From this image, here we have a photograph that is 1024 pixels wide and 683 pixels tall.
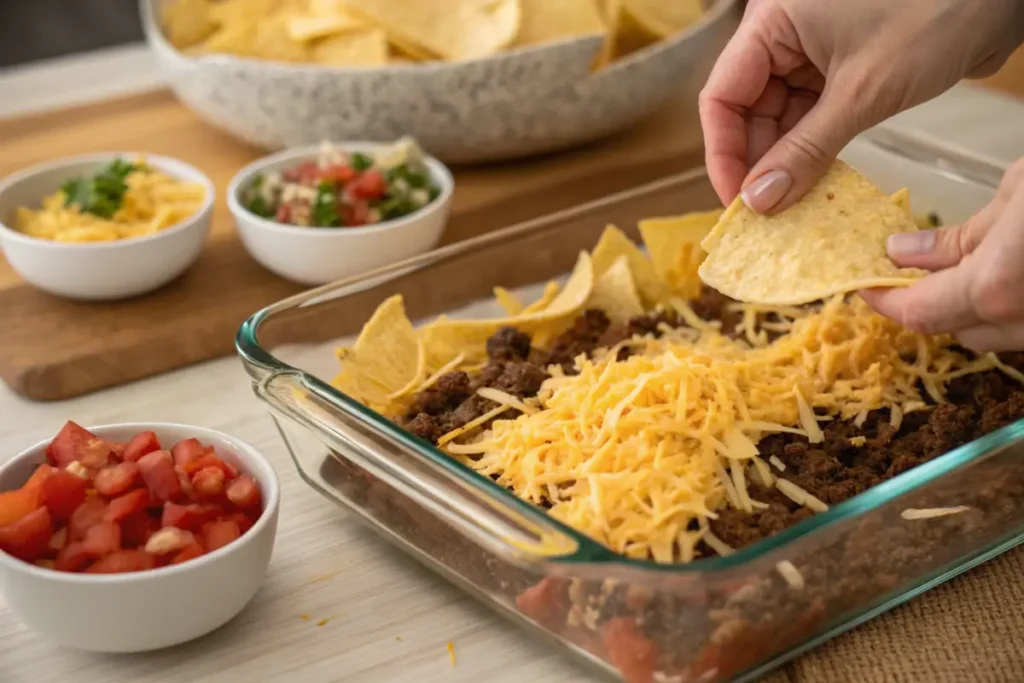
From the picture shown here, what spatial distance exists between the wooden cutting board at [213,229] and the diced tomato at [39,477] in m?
0.61

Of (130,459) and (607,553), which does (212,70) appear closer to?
(130,459)

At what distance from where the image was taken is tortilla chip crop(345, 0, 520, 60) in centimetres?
238

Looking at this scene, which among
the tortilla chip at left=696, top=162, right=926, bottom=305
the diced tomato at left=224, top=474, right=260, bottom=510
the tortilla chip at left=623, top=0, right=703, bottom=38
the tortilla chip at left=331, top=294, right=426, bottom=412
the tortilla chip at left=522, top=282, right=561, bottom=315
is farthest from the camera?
the tortilla chip at left=623, top=0, right=703, bottom=38

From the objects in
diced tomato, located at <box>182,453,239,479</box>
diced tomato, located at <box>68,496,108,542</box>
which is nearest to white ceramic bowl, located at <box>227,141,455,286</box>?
diced tomato, located at <box>182,453,239,479</box>

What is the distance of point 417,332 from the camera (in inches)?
69.5

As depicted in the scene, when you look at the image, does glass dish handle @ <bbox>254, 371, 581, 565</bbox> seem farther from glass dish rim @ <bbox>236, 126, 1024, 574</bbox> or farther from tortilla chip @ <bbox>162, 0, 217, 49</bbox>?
tortilla chip @ <bbox>162, 0, 217, 49</bbox>

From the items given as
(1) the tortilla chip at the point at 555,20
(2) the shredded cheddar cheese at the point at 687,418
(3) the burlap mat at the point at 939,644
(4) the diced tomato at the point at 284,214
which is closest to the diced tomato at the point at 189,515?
(2) the shredded cheddar cheese at the point at 687,418

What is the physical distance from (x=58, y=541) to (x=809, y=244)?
94 cm

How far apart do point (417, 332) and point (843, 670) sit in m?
0.76

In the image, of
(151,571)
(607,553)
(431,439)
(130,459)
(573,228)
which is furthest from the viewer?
(573,228)

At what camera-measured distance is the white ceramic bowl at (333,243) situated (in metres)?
2.05

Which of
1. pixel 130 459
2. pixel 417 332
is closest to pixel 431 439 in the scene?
pixel 417 332

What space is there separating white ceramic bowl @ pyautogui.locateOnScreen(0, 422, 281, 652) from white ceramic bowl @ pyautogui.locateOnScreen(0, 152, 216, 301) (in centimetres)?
78

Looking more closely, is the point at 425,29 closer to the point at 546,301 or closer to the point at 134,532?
the point at 546,301
